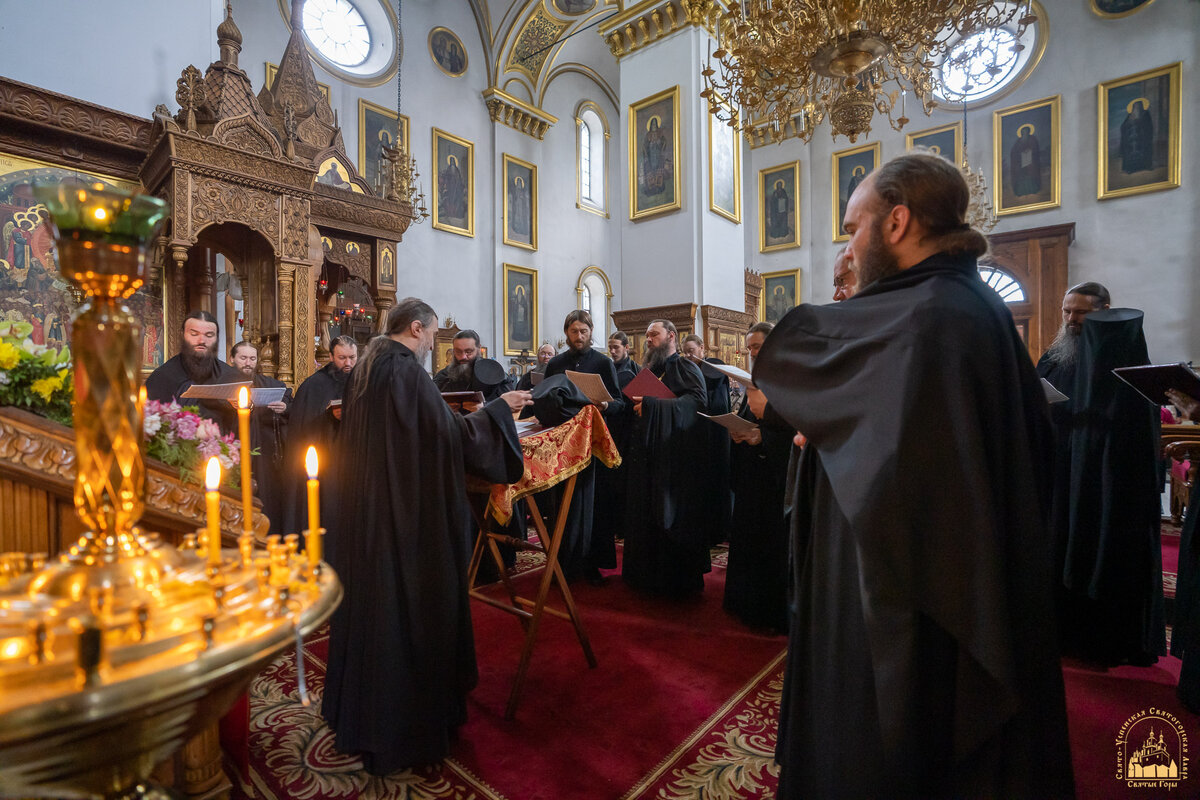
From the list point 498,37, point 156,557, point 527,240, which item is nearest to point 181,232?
point 156,557

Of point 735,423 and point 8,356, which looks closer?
point 8,356

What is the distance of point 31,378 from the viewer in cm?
165

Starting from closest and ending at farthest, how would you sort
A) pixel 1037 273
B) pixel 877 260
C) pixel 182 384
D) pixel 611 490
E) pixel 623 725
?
pixel 877 260 → pixel 623 725 → pixel 182 384 → pixel 611 490 → pixel 1037 273

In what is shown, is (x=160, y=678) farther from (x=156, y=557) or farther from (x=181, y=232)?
(x=181, y=232)

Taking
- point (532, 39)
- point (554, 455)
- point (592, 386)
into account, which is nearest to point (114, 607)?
point (554, 455)

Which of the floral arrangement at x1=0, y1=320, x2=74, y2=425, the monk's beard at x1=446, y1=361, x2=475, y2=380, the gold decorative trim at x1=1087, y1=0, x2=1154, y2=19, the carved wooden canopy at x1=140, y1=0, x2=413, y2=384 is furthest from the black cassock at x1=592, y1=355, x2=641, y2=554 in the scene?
the gold decorative trim at x1=1087, y1=0, x2=1154, y2=19

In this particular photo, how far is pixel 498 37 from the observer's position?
13875 millimetres

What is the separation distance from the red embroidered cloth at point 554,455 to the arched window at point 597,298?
43.8ft

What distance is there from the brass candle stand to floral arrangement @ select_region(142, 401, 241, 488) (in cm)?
125

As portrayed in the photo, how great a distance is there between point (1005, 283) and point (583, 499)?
13893 mm

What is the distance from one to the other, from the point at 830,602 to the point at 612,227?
16967mm

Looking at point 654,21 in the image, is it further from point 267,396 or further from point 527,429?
point 527,429

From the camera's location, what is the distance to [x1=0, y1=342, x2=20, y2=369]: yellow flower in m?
1.58

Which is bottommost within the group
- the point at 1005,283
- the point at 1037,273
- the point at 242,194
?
the point at 242,194
